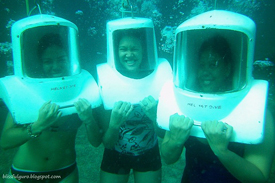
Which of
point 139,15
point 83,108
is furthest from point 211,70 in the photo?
point 139,15

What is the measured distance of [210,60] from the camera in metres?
1.64

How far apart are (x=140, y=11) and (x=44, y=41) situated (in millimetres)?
1551

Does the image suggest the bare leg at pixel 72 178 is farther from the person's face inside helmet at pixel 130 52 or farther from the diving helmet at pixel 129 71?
the person's face inside helmet at pixel 130 52

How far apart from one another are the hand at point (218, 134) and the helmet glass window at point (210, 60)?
437 millimetres

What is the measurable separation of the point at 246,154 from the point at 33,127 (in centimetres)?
184

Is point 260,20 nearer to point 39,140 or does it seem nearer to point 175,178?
point 175,178

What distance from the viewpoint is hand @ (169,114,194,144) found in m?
1.38

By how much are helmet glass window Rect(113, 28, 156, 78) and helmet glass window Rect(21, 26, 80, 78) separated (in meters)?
0.47

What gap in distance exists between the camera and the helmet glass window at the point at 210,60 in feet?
5.37

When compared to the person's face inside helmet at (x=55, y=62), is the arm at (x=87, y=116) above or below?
below

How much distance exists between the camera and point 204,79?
5.39 ft

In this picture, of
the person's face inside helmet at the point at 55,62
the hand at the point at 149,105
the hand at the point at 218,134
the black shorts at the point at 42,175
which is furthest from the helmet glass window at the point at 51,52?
the hand at the point at 218,134

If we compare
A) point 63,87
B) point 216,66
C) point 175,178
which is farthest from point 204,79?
point 175,178

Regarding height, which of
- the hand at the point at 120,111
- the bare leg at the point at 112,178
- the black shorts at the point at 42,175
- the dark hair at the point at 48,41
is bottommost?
the bare leg at the point at 112,178
